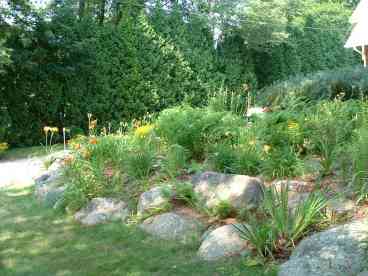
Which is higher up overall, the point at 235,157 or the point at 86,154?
the point at 235,157

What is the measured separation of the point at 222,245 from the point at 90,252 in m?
1.19

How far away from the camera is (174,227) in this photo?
4.64 m

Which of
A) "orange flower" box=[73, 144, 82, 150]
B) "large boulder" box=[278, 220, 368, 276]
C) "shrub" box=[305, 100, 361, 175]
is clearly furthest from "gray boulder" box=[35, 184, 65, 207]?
"large boulder" box=[278, 220, 368, 276]

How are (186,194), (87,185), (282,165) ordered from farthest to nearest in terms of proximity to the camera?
1. (87,185)
2. (282,165)
3. (186,194)

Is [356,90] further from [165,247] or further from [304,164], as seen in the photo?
[165,247]

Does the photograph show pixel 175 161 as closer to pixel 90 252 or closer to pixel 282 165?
pixel 282 165

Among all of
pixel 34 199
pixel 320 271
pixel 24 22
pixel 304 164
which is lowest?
pixel 34 199

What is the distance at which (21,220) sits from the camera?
219 inches

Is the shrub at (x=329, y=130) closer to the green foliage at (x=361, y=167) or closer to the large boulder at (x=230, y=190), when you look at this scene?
the green foliage at (x=361, y=167)

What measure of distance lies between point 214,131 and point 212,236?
2.11 m

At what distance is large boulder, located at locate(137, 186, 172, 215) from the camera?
502cm

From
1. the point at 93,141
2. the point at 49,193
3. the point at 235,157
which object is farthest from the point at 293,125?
the point at 49,193

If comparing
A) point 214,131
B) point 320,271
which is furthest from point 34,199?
point 320,271

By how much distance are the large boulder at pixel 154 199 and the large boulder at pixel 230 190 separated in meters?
0.30
